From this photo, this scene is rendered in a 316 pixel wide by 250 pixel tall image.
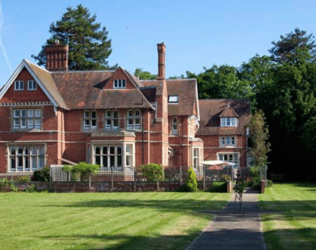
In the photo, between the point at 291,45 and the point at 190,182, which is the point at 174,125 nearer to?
the point at 190,182

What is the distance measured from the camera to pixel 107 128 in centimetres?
5419

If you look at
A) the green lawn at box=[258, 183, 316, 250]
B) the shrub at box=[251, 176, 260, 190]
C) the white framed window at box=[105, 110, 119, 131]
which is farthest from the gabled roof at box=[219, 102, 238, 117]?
the green lawn at box=[258, 183, 316, 250]

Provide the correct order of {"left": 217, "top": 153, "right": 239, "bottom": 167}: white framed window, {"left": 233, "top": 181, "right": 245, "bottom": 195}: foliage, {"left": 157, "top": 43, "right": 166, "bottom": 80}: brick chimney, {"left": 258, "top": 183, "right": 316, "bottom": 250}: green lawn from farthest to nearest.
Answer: {"left": 217, "top": 153, "right": 239, "bottom": 167}: white framed window → {"left": 157, "top": 43, "right": 166, "bottom": 80}: brick chimney → {"left": 233, "top": 181, "right": 245, "bottom": 195}: foliage → {"left": 258, "top": 183, "right": 316, "bottom": 250}: green lawn

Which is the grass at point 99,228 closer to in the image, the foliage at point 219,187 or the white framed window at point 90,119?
the foliage at point 219,187

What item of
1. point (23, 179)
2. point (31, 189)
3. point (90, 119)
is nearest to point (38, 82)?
point (90, 119)

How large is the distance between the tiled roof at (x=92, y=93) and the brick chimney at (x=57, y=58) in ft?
7.65

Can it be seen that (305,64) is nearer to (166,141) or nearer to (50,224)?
(166,141)

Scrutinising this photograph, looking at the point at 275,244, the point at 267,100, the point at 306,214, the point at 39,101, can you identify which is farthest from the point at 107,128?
the point at 275,244

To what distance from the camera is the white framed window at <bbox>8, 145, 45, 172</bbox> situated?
5291cm

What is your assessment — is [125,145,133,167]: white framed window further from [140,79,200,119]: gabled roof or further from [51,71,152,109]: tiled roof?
[140,79,200,119]: gabled roof

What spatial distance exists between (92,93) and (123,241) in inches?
1614

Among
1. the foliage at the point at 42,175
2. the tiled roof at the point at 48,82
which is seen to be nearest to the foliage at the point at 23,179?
the foliage at the point at 42,175

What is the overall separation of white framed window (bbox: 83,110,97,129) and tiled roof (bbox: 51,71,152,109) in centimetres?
75

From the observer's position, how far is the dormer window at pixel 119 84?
55.1 m
